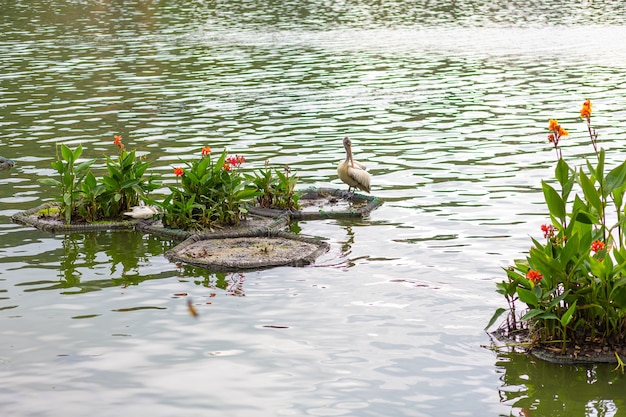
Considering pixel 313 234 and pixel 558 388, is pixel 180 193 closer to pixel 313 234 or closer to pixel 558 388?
pixel 313 234

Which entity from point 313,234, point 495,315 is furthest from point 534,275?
point 313,234

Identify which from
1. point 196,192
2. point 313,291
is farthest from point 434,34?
point 313,291

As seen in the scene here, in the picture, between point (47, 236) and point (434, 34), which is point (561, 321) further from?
point (434, 34)

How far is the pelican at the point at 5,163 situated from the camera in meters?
16.8

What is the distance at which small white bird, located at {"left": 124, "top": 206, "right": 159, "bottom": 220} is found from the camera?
13547mm

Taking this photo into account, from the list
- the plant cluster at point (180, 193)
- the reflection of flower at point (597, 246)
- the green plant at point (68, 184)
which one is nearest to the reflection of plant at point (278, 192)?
the plant cluster at point (180, 193)

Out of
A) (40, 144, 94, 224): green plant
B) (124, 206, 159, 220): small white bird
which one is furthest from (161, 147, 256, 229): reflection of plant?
(40, 144, 94, 224): green plant

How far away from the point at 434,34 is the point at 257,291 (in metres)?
26.4

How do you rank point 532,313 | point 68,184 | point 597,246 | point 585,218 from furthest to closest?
point 68,184 < point 585,218 < point 597,246 < point 532,313

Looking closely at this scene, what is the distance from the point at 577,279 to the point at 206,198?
18.5 ft

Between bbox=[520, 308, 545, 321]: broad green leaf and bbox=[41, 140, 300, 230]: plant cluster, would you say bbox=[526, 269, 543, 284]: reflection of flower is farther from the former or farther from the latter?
bbox=[41, 140, 300, 230]: plant cluster

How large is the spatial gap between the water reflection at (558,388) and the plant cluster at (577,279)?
→ 268mm

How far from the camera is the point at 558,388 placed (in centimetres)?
850

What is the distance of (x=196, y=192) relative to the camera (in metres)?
13.2
